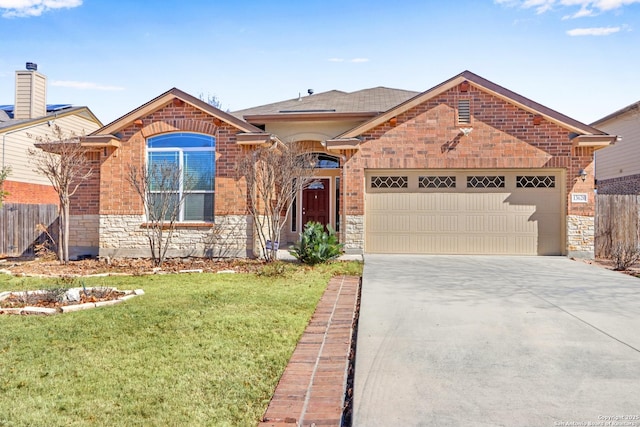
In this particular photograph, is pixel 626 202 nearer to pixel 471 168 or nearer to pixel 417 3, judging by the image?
pixel 471 168

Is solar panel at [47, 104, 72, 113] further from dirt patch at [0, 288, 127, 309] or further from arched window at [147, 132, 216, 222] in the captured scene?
dirt patch at [0, 288, 127, 309]

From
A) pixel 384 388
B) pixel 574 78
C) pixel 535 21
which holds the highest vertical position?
pixel 535 21

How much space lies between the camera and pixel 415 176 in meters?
12.2

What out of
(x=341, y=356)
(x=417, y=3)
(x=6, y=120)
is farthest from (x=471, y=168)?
(x=6, y=120)

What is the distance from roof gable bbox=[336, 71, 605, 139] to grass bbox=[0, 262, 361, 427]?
6748mm

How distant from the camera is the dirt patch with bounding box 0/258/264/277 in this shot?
9.42 m

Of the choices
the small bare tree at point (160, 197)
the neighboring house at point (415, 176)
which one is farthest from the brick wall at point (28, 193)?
the small bare tree at point (160, 197)

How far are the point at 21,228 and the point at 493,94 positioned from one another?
49.2 ft

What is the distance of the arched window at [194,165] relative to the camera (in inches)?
464

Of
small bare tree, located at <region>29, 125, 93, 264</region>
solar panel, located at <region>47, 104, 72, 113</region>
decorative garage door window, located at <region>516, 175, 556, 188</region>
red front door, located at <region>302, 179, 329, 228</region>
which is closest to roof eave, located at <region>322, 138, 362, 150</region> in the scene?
red front door, located at <region>302, 179, 329, 228</region>

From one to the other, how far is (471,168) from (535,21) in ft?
12.9

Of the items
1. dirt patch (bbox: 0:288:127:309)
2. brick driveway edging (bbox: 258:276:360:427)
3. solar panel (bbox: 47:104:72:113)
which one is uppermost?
solar panel (bbox: 47:104:72:113)

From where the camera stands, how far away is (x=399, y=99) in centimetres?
1591

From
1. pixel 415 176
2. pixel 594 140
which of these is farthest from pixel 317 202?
pixel 594 140
